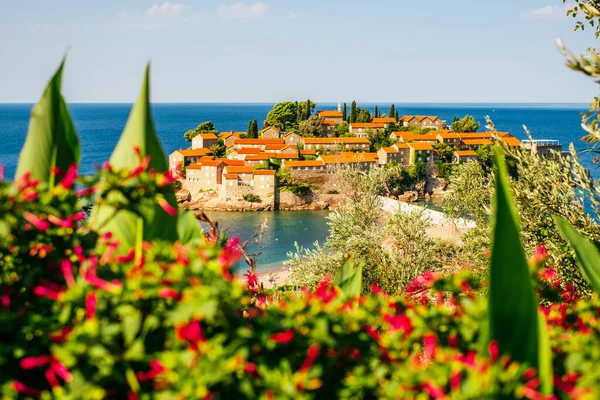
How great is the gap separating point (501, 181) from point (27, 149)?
2426 mm

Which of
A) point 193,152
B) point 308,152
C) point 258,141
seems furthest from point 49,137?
point 258,141

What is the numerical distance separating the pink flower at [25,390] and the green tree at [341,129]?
7386 cm

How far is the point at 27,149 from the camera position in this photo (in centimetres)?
298

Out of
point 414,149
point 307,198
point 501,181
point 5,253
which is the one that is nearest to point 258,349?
point 501,181

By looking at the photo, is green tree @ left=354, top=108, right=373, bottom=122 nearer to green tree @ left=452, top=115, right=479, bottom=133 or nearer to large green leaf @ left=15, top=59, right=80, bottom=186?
green tree @ left=452, top=115, right=479, bottom=133

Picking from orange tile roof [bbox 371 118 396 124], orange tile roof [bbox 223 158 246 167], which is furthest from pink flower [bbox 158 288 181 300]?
orange tile roof [bbox 371 118 396 124]

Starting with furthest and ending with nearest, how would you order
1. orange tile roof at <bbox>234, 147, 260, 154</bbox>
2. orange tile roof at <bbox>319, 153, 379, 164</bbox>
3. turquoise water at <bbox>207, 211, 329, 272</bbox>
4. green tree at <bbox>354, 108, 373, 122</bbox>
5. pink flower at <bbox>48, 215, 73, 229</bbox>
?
green tree at <bbox>354, 108, 373, 122</bbox>
orange tile roof at <bbox>234, 147, 260, 154</bbox>
orange tile roof at <bbox>319, 153, 379, 164</bbox>
turquoise water at <bbox>207, 211, 329, 272</bbox>
pink flower at <bbox>48, 215, 73, 229</bbox>

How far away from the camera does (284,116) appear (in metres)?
82.2

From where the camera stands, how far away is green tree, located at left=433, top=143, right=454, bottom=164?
65688 mm

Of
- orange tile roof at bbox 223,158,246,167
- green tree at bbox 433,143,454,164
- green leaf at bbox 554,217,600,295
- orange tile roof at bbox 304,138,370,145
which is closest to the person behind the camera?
green leaf at bbox 554,217,600,295

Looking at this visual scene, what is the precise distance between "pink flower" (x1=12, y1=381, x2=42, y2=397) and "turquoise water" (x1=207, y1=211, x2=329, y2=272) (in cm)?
3432

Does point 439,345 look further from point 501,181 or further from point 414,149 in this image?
point 414,149

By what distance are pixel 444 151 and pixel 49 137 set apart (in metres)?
66.2

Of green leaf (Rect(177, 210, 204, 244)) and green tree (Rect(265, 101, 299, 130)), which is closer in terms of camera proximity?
green leaf (Rect(177, 210, 204, 244))
